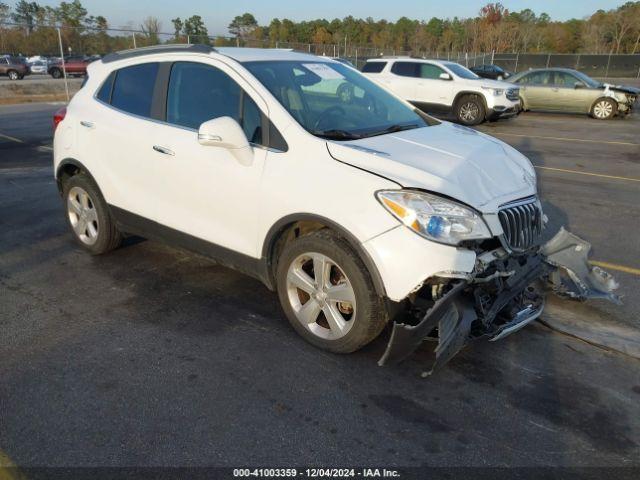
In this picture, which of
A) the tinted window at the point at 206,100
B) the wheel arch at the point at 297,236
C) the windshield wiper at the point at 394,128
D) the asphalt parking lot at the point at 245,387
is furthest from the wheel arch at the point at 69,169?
the windshield wiper at the point at 394,128

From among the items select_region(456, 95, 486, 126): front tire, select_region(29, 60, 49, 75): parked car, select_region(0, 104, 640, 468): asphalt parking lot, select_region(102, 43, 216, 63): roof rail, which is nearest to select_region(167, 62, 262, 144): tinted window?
select_region(102, 43, 216, 63): roof rail

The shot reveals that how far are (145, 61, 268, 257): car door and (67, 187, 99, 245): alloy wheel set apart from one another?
1107mm

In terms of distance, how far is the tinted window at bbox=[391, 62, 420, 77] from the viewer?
1638 cm

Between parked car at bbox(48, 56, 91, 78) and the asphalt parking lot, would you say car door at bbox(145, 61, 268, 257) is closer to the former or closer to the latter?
the asphalt parking lot

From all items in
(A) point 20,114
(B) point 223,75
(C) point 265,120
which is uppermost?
(B) point 223,75

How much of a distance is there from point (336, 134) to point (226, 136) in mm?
729

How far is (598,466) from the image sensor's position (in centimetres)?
250

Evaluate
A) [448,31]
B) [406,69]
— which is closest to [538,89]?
[406,69]

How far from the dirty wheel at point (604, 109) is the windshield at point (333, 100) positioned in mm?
15579

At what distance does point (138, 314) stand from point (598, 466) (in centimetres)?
311

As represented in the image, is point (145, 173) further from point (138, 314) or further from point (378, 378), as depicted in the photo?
point (378, 378)

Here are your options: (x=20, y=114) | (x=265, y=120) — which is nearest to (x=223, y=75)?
(x=265, y=120)

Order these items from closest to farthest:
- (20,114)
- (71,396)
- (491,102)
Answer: (71,396)
(491,102)
(20,114)

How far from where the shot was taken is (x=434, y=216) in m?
2.93
